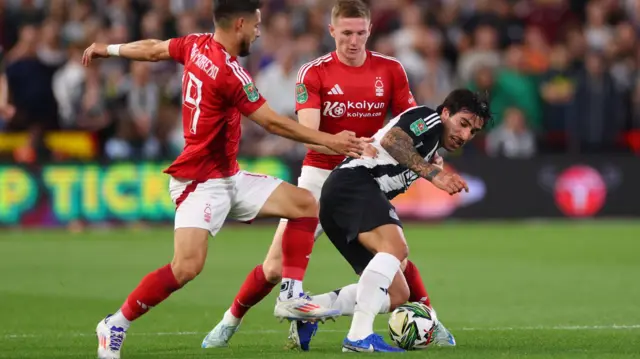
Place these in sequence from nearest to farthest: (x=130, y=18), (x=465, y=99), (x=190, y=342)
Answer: (x=465, y=99) < (x=190, y=342) < (x=130, y=18)

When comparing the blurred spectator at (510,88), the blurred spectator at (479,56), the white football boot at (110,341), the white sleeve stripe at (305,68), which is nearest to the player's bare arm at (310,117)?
the white sleeve stripe at (305,68)

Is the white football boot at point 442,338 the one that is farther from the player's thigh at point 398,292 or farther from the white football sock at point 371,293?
the white football sock at point 371,293

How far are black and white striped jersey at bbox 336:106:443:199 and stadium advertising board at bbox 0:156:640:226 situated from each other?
36.2 feet

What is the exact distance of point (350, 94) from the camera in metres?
9.24

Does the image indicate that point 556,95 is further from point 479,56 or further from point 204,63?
point 204,63

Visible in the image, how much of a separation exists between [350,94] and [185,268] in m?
2.12

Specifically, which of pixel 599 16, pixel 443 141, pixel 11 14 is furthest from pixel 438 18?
pixel 443 141

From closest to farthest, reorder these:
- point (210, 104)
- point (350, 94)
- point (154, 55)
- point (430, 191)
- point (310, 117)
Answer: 1. point (210, 104)
2. point (154, 55)
3. point (310, 117)
4. point (350, 94)
5. point (430, 191)

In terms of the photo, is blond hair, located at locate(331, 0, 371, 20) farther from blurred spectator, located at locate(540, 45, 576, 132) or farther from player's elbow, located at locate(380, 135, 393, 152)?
blurred spectator, located at locate(540, 45, 576, 132)

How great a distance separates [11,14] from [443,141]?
13.1 metres

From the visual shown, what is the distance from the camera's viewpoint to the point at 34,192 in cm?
1891

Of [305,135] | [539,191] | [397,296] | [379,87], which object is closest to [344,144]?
[305,135]

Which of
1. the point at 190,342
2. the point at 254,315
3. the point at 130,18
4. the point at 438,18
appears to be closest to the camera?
the point at 190,342

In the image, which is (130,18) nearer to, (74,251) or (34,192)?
(34,192)
